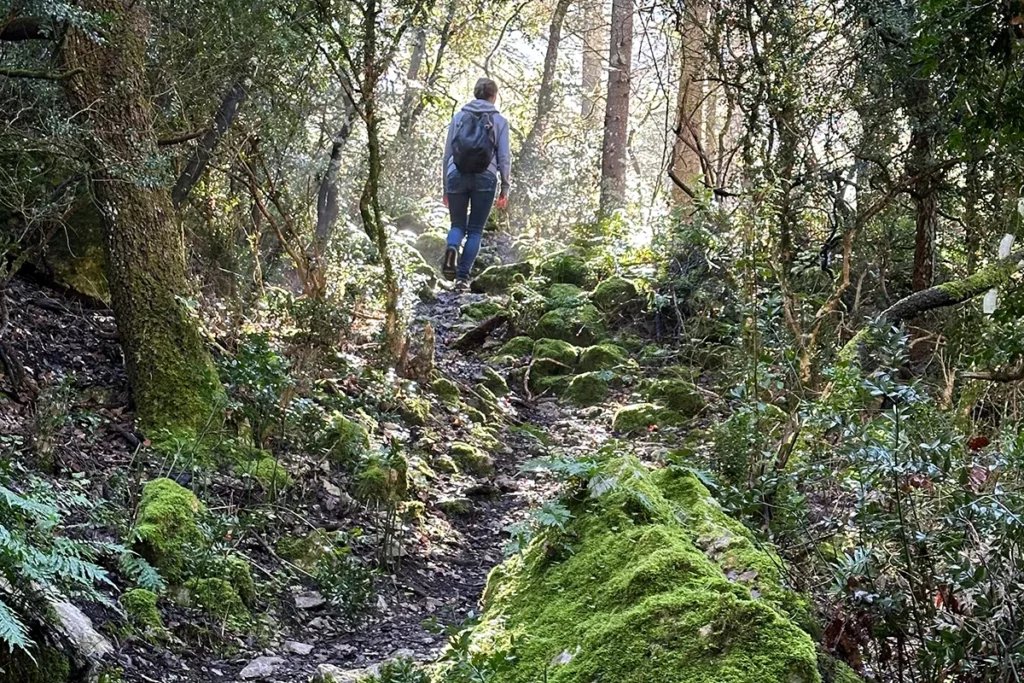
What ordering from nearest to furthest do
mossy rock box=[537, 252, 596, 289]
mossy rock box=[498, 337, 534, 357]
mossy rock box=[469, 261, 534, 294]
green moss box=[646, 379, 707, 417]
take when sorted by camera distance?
1. green moss box=[646, 379, 707, 417]
2. mossy rock box=[498, 337, 534, 357]
3. mossy rock box=[537, 252, 596, 289]
4. mossy rock box=[469, 261, 534, 294]

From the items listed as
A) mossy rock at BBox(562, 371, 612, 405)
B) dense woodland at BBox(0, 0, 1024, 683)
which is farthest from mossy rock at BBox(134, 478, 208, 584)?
mossy rock at BBox(562, 371, 612, 405)

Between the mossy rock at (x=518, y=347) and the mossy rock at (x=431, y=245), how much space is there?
19.0 feet

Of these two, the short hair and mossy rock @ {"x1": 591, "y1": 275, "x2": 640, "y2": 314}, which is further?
mossy rock @ {"x1": 591, "y1": 275, "x2": 640, "y2": 314}

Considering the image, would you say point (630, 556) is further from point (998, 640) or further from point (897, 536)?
point (998, 640)

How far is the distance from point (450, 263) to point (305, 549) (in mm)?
7654

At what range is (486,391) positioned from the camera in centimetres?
815

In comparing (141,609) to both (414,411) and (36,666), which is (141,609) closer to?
(36,666)

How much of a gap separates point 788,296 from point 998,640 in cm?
406

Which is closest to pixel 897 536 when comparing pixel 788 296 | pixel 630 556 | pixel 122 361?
pixel 630 556

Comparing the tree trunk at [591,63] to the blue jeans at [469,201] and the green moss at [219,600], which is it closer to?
the blue jeans at [469,201]

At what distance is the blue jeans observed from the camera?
1039cm

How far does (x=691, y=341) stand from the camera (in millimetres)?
8602

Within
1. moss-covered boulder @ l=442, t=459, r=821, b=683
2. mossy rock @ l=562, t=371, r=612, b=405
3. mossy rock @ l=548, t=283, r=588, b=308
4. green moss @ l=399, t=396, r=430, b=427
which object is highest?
mossy rock @ l=548, t=283, r=588, b=308

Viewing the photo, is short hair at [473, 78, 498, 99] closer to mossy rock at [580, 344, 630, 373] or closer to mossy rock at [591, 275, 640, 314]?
mossy rock at [591, 275, 640, 314]
